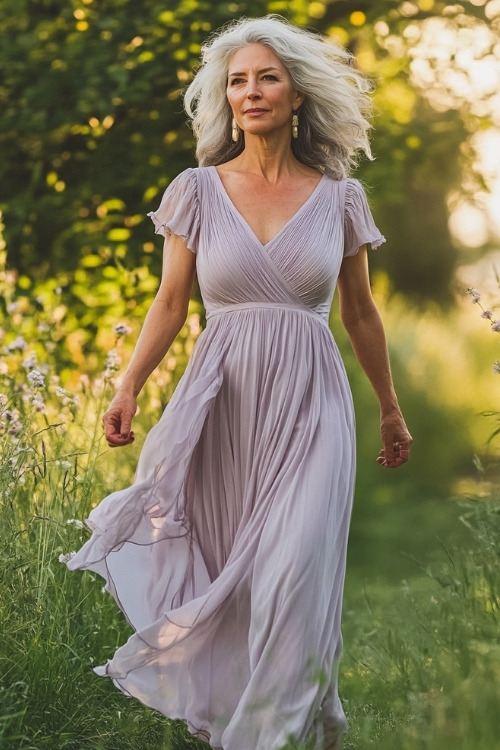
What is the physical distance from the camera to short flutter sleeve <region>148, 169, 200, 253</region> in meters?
3.91

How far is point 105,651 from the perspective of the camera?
15.1 ft

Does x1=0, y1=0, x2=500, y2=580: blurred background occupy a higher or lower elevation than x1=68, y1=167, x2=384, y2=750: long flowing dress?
→ lower

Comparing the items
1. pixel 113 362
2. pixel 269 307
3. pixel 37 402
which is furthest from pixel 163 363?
pixel 269 307

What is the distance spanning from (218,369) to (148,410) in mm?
3075

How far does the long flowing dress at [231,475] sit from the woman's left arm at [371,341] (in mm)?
159

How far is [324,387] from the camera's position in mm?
3812

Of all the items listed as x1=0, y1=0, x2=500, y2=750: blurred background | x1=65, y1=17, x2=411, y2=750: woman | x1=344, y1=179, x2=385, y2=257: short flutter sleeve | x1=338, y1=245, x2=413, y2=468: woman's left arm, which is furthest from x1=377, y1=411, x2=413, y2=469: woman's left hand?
x1=344, y1=179, x2=385, y2=257: short flutter sleeve

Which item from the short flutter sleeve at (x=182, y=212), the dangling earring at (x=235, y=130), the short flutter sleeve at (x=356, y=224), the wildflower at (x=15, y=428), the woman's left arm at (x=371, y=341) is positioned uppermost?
the dangling earring at (x=235, y=130)

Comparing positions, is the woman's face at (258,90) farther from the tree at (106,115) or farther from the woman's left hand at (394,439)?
the tree at (106,115)

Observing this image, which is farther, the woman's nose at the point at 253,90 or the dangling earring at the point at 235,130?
the dangling earring at the point at 235,130

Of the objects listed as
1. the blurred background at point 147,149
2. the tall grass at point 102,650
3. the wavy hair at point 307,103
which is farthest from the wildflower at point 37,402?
the blurred background at point 147,149

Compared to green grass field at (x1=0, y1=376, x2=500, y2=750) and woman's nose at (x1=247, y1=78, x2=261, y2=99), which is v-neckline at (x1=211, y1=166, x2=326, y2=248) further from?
green grass field at (x1=0, y1=376, x2=500, y2=750)

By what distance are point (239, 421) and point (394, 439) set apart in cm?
56

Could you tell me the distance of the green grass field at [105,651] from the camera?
10.4ft
